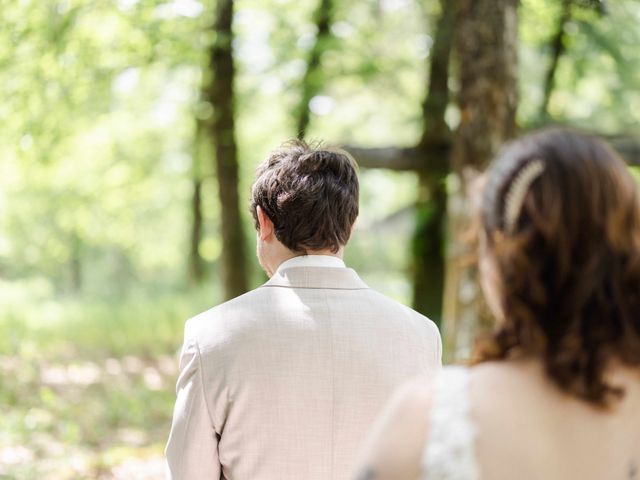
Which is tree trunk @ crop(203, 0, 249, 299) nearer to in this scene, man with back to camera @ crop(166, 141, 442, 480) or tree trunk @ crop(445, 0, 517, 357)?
tree trunk @ crop(445, 0, 517, 357)

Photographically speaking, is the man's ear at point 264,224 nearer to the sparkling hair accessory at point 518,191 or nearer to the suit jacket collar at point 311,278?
the suit jacket collar at point 311,278

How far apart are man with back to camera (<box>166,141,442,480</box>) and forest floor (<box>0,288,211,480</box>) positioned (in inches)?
180

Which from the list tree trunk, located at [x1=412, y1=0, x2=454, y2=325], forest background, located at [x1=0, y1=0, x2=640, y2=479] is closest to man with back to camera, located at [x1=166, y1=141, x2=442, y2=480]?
forest background, located at [x1=0, y1=0, x2=640, y2=479]

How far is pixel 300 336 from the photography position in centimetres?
215

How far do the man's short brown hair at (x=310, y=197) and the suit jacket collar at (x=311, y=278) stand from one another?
0.07m

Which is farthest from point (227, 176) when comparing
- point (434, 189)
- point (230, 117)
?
point (434, 189)

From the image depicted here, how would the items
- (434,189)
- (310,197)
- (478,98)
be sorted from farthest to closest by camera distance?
(434,189) < (478,98) < (310,197)

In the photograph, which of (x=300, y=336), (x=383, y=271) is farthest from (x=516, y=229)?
(x=383, y=271)

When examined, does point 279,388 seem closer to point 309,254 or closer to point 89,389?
point 309,254

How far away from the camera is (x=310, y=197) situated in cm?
226

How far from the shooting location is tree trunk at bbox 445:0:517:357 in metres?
6.01

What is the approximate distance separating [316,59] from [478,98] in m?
5.29

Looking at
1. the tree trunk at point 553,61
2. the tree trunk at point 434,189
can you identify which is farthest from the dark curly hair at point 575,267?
the tree trunk at point 553,61

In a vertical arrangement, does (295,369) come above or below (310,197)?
below
